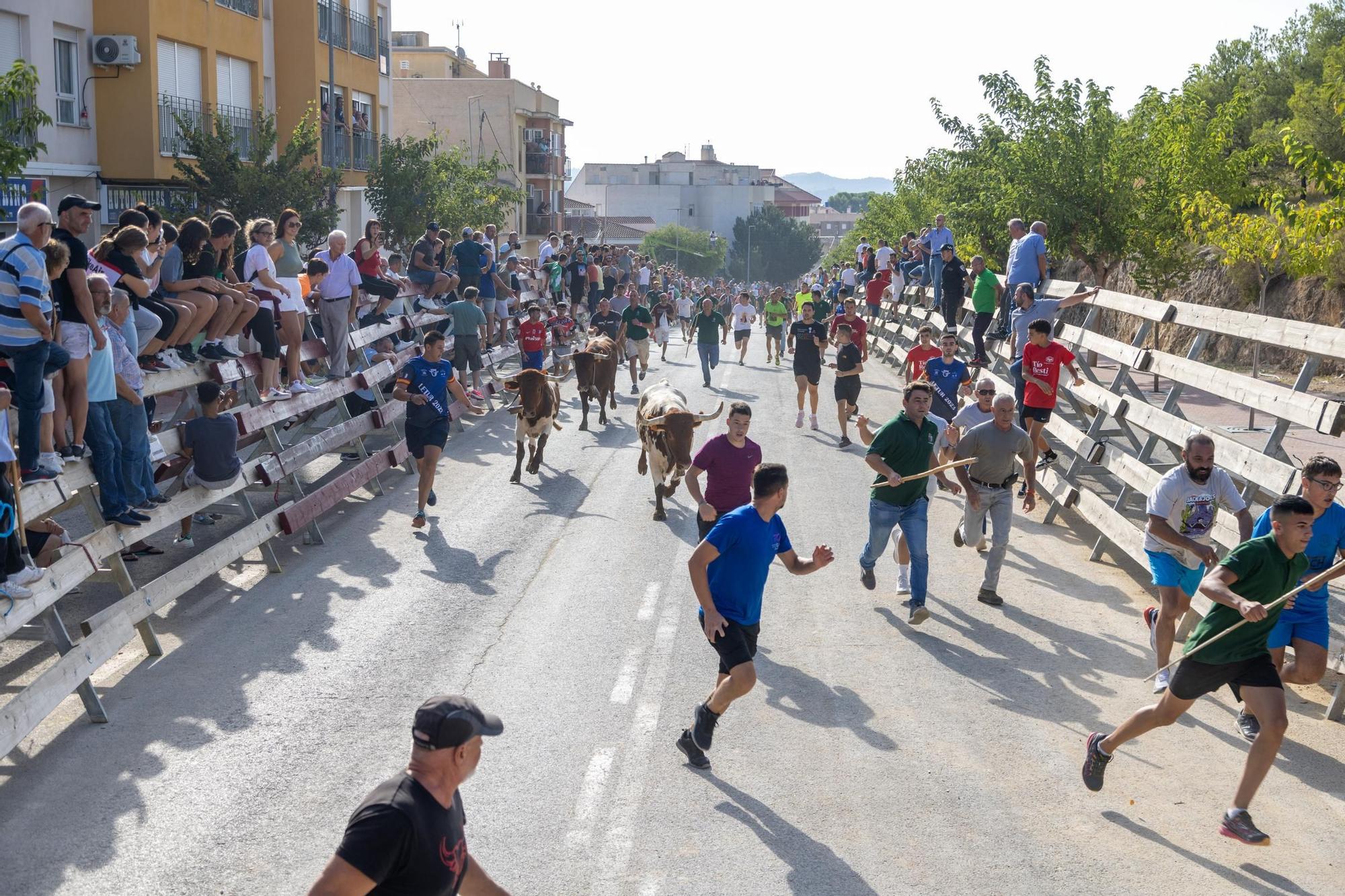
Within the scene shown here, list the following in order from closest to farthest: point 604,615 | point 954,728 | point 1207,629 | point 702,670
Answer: point 1207,629, point 954,728, point 702,670, point 604,615

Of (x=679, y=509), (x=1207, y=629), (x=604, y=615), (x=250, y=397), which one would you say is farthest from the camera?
(x=679, y=509)

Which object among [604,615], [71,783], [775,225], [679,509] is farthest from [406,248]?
[775,225]

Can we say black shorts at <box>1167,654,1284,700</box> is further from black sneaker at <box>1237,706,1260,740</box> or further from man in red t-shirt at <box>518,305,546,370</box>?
man in red t-shirt at <box>518,305,546,370</box>

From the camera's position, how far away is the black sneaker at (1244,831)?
709 centimetres

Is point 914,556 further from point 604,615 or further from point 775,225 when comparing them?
point 775,225

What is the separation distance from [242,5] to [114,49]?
606cm

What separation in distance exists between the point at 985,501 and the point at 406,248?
2963 cm

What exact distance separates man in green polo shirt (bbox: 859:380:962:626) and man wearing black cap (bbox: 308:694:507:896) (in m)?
7.44

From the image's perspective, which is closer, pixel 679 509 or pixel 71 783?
pixel 71 783

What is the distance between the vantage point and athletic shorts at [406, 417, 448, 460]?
14227 millimetres

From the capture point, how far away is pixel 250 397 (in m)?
13.9

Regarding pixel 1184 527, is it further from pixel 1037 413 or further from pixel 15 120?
pixel 15 120

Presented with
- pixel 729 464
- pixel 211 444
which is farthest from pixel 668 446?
pixel 211 444

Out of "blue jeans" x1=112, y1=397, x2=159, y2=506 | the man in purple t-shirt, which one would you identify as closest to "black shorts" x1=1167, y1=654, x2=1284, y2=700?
the man in purple t-shirt
